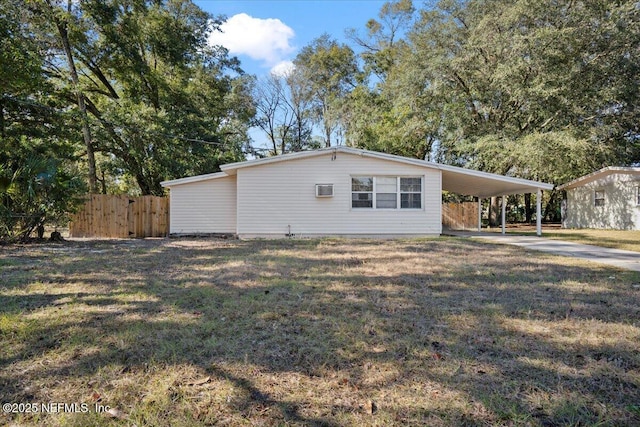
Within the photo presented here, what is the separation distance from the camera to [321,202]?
12328mm

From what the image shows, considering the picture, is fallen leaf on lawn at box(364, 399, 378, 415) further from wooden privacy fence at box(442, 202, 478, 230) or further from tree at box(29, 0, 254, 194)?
wooden privacy fence at box(442, 202, 478, 230)

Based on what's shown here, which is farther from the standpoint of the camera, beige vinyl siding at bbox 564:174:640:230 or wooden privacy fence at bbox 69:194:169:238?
beige vinyl siding at bbox 564:174:640:230

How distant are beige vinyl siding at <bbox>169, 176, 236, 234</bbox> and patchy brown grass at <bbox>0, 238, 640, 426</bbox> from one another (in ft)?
26.2

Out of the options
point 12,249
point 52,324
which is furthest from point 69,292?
point 12,249

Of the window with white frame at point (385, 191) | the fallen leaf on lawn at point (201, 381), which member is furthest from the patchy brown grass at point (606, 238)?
the fallen leaf on lawn at point (201, 381)

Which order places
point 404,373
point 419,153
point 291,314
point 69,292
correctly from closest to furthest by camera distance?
point 404,373, point 291,314, point 69,292, point 419,153

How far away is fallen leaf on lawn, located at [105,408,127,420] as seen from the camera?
75.3 inches

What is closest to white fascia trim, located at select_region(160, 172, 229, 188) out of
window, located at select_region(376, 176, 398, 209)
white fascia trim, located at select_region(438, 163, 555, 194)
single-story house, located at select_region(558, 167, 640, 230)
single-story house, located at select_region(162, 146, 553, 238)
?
single-story house, located at select_region(162, 146, 553, 238)

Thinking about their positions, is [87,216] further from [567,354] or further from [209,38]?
[567,354]

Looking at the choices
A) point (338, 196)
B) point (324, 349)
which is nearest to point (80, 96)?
point (338, 196)

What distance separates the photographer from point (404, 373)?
7.72 ft

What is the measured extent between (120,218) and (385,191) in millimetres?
10134

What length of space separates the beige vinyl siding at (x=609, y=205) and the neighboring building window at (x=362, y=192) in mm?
13272

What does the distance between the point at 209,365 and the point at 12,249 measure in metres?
9.26
